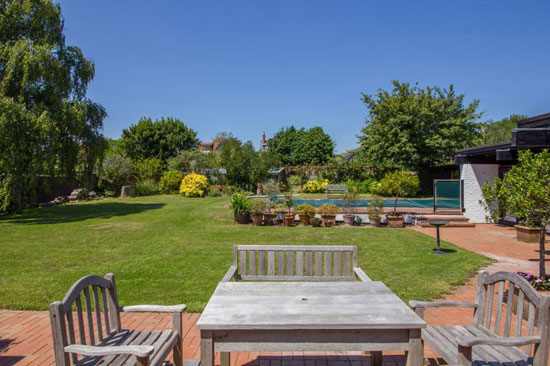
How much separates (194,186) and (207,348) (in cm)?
2329

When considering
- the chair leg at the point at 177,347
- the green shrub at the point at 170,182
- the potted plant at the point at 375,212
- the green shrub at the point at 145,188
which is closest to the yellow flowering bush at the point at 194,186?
the green shrub at the point at 170,182

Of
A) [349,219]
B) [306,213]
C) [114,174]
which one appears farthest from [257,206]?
[114,174]

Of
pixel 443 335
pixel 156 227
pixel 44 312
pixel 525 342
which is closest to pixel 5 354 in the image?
pixel 44 312

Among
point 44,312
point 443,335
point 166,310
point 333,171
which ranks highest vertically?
point 333,171

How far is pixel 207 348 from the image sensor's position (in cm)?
219

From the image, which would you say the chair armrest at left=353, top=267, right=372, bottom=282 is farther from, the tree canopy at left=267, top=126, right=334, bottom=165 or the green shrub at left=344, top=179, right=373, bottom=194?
the tree canopy at left=267, top=126, right=334, bottom=165

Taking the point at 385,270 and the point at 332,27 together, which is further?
the point at 332,27

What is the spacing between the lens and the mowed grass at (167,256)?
532cm

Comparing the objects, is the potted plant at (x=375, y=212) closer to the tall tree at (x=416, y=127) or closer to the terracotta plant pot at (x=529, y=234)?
the terracotta plant pot at (x=529, y=234)

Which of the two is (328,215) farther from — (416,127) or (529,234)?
(416,127)

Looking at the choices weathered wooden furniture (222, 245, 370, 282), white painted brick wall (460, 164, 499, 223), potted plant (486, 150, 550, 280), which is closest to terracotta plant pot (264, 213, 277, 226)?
white painted brick wall (460, 164, 499, 223)

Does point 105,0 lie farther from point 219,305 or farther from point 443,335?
point 443,335

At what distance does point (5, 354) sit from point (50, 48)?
15.1m

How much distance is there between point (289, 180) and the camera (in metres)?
30.0
